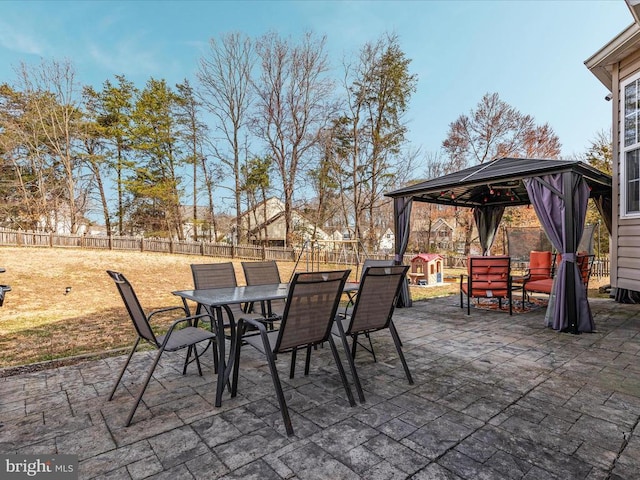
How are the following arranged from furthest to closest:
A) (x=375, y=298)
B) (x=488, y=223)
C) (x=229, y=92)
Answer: (x=229, y=92), (x=488, y=223), (x=375, y=298)

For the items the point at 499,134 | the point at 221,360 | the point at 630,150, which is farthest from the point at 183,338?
the point at 499,134

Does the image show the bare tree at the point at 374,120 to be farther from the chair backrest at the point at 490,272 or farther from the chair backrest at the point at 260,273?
the chair backrest at the point at 260,273

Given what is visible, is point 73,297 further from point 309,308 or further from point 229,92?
point 229,92

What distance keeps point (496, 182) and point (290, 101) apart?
13.7 meters

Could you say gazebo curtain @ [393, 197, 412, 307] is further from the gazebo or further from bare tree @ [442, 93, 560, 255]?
bare tree @ [442, 93, 560, 255]

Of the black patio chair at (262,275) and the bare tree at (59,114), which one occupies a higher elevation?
the bare tree at (59,114)

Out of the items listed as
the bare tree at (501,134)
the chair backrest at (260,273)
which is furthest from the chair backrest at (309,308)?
the bare tree at (501,134)

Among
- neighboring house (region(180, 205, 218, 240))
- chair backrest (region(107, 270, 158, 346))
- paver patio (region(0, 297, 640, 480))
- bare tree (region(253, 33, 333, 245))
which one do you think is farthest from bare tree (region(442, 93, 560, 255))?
chair backrest (region(107, 270, 158, 346))

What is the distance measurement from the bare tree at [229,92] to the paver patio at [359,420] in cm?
1569

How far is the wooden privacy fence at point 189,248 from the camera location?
42.6ft

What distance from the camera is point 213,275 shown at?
12.2 feet

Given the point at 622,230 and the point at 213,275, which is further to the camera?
the point at 622,230

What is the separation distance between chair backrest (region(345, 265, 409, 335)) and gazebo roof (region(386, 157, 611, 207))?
3323 mm

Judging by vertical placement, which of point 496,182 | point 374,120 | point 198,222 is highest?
point 374,120
